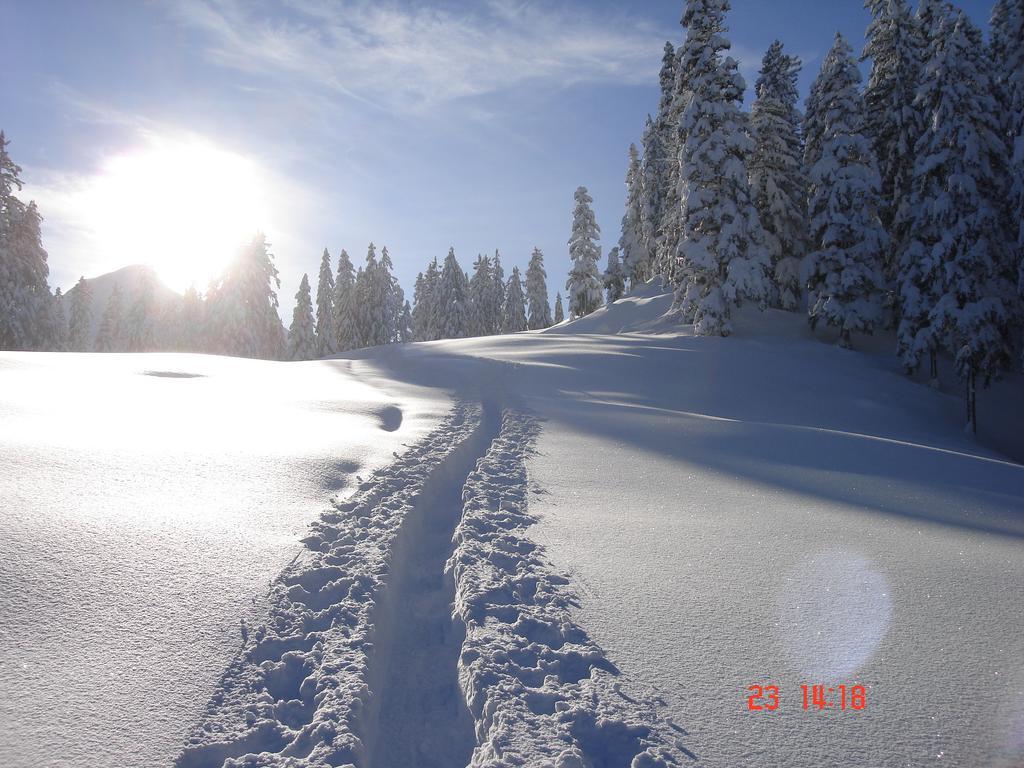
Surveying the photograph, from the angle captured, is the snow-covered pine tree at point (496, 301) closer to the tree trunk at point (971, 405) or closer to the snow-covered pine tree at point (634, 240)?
the snow-covered pine tree at point (634, 240)

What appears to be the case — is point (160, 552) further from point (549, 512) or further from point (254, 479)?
point (549, 512)

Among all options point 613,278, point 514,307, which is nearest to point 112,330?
point 514,307

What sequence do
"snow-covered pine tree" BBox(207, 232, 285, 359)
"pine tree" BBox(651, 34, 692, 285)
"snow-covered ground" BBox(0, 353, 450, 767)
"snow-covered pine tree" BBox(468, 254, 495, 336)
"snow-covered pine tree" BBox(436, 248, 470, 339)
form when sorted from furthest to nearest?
"snow-covered pine tree" BBox(468, 254, 495, 336) → "snow-covered pine tree" BBox(436, 248, 470, 339) → "snow-covered pine tree" BBox(207, 232, 285, 359) → "pine tree" BBox(651, 34, 692, 285) → "snow-covered ground" BBox(0, 353, 450, 767)

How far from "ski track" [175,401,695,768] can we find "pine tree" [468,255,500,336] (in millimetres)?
61323

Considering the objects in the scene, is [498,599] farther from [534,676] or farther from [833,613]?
[833,613]

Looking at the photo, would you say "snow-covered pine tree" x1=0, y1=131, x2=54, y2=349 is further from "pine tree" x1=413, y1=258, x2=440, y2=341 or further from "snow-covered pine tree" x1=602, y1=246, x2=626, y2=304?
"snow-covered pine tree" x1=602, y1=246, x2=626, y2=304

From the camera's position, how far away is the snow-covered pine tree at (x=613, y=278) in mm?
55375

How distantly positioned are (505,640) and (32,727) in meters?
2.56

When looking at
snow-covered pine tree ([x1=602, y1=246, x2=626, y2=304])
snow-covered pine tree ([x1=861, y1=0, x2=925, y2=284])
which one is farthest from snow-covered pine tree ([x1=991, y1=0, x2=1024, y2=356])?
snow-covered pine tree ([x1=602, y1=246, x2=626, y2=304])

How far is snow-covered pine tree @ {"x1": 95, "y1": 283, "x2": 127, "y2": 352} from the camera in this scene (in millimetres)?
61156

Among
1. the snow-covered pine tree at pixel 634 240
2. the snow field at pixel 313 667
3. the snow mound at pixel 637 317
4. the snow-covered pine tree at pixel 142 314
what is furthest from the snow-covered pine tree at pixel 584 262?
the snow field at pixel 313 667

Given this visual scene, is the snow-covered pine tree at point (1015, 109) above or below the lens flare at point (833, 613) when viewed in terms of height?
above

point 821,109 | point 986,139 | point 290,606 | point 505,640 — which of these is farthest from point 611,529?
point 821,109
